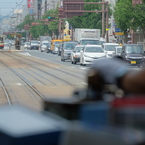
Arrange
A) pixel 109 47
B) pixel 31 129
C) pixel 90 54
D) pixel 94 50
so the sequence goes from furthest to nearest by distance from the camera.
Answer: pixel 109 47 < pixel 94 50 < pixel 90 54 < pixel 31 129

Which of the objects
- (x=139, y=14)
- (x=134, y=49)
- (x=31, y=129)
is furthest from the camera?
(x=139, y=14)

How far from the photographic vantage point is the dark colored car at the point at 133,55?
3544 centimetres

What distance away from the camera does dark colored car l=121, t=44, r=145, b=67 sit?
35438 mm

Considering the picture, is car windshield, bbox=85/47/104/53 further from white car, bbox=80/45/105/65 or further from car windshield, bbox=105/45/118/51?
car windshield, bbox=105/45/118/51

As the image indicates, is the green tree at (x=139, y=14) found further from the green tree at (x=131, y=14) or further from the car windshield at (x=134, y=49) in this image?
the car windshield at (x=134, y=49)

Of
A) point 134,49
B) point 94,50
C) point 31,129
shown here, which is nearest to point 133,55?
point 134,49

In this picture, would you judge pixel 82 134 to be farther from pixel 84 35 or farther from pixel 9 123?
pixel 84 35

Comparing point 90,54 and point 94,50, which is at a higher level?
point 94,50

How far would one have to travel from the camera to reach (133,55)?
3588cm

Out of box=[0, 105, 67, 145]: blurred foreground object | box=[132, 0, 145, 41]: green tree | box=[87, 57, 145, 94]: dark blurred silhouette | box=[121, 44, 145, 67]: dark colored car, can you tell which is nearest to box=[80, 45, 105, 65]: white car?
box=[121, 44, 145, 67]: dark colored car

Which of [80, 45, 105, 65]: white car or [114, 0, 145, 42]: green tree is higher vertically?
[114, 0, 145, 42]: green tree

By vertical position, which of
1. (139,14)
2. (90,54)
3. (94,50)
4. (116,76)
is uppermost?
(139,14)

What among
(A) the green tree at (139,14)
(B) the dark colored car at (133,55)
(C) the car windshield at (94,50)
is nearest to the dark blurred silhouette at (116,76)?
(B) the dark colored car at (133,55)

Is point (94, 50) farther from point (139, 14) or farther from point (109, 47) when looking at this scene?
point (139, 14)
